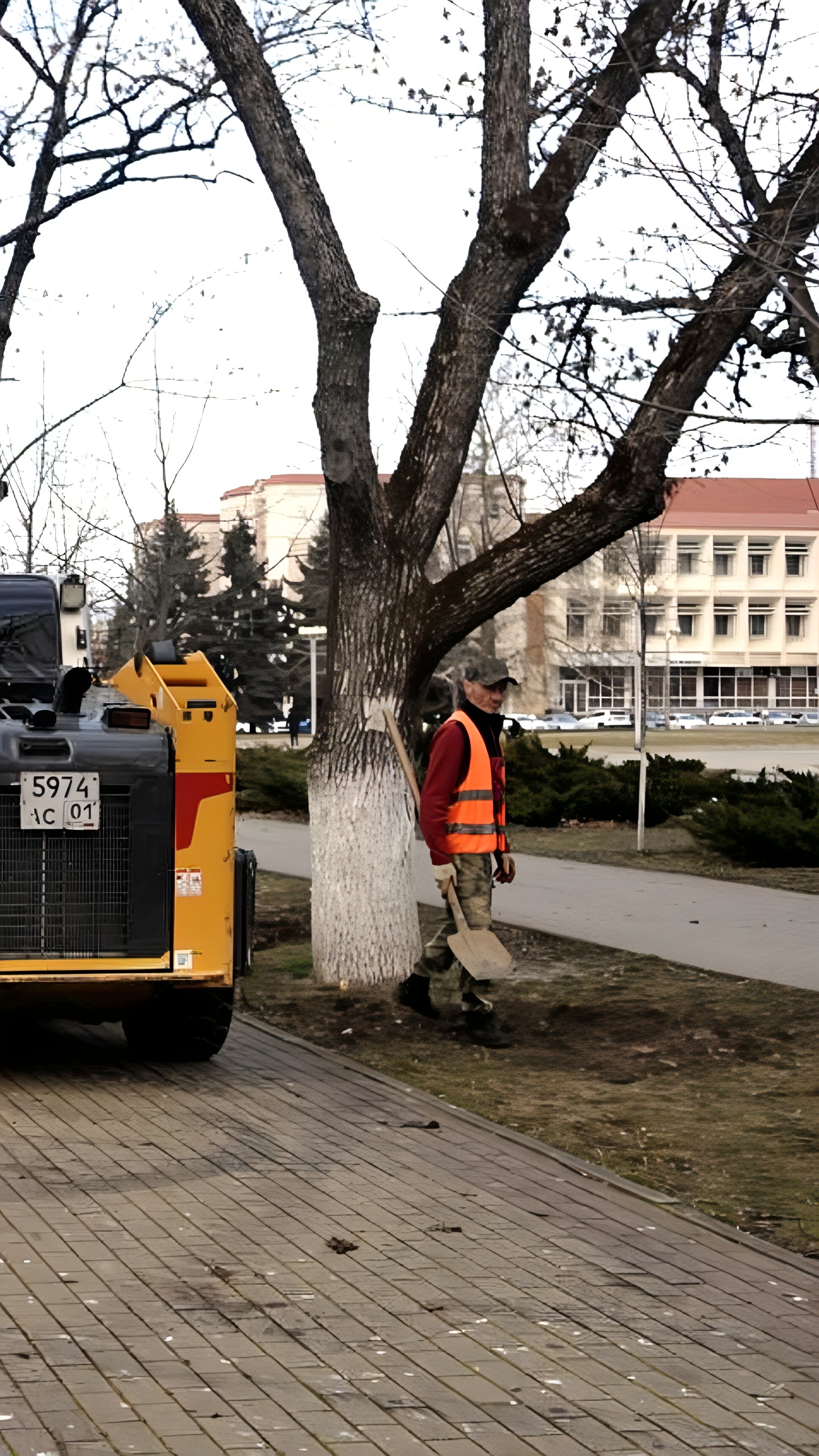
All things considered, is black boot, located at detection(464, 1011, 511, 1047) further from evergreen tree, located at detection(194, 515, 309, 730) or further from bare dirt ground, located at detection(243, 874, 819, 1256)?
evergreen tree, located at detection(194, 515, 309, 730)

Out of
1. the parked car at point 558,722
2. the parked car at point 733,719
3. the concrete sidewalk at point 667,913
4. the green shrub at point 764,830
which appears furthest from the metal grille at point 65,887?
the parked car at point 733,719

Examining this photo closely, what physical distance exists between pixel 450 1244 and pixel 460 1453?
166cm

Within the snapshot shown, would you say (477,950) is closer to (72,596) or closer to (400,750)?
(400,750)

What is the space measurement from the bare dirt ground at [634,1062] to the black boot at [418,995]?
0.07 meters

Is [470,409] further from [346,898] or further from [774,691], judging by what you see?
[774,691]

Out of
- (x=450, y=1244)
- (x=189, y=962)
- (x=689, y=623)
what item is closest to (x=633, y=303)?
(x=189, y=962)

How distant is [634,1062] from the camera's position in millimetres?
9031

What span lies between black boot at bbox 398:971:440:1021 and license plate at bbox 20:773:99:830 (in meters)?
2.46

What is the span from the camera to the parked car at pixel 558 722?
3666 inches

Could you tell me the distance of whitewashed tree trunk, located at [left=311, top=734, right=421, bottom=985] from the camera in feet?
34.8

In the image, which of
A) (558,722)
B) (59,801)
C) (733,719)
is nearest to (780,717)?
(733,719)

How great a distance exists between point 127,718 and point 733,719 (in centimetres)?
10285

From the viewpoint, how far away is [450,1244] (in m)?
5.74

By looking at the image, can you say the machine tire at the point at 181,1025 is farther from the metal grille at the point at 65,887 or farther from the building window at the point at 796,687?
the building window at the point at 796,687
